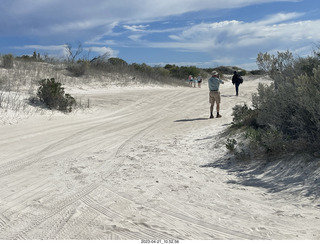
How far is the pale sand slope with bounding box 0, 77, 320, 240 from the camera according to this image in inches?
156

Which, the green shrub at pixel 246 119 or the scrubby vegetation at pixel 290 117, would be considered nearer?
the scrubby vegetation at pixel 290 117

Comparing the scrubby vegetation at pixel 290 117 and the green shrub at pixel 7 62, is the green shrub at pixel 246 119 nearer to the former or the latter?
the scrubby vegetation at pixel 290 117

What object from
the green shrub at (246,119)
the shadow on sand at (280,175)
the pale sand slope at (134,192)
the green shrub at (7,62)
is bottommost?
the pale sand slope at (134,192)

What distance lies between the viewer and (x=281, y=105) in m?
7.73

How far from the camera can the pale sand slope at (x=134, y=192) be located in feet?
13.0

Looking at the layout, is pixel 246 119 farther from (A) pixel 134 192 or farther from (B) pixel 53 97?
(B) pixel 53 97

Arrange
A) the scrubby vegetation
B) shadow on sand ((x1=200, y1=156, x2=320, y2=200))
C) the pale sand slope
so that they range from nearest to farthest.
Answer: the pale sand slope → shadow on sand ((x1=200, y1=156, x2=320, y2=200)) → the scrubby vegetation

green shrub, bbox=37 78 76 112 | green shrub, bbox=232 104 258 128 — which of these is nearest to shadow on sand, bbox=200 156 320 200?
green shrub, bbox=232 104 258 128

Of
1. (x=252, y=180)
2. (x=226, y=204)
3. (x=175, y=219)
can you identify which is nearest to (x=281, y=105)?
(x=252, y=180)

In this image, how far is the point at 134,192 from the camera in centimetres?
531

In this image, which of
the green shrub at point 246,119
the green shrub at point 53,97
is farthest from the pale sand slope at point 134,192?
the green shrub at point 53,97

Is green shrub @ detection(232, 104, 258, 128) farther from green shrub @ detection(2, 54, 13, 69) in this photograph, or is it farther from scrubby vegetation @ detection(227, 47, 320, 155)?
green shrub @ detection(2, 54, 13, 69)

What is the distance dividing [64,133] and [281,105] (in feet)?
21.4
